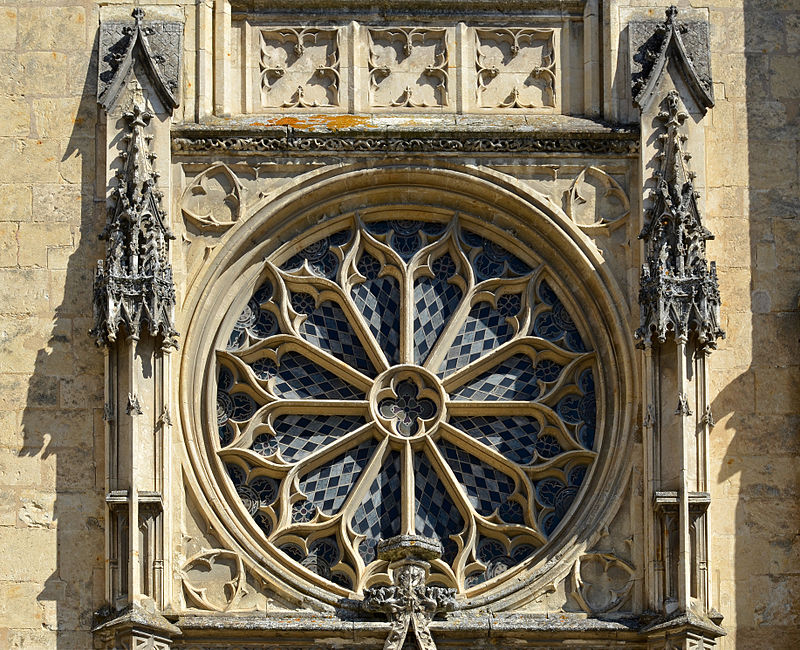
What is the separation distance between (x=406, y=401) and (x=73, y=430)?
10.7 feet

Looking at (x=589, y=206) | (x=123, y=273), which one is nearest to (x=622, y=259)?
(x=589, y=206)

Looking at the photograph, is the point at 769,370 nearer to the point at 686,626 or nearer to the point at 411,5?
the point at 686,626

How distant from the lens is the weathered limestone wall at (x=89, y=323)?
2512 centimetres

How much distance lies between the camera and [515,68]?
27.0m

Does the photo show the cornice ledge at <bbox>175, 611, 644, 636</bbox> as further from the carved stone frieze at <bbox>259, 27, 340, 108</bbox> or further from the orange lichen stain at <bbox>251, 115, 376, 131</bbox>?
the carved stone frieze at <bbox>259, 27, 340, 108</bbox>

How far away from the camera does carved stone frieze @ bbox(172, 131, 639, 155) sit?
26266mm

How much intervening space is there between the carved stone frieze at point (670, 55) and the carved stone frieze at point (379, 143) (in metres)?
0.56

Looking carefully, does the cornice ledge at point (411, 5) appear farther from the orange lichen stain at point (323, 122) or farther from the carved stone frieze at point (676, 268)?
the carved stone frieze at point (676, 268)

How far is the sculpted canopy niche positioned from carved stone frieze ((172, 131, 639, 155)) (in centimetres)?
28

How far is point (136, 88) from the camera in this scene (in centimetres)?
2619

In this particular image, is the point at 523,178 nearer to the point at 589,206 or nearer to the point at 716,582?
the point at 589,206

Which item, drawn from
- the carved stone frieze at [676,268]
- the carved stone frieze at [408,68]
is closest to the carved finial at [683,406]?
the carved stone frieze at [676,268]

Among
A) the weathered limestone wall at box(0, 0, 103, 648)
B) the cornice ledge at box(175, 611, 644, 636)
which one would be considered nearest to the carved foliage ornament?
the weathered limestone wall at box(0, 0, 103, 648)

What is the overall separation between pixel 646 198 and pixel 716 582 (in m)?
3.82
